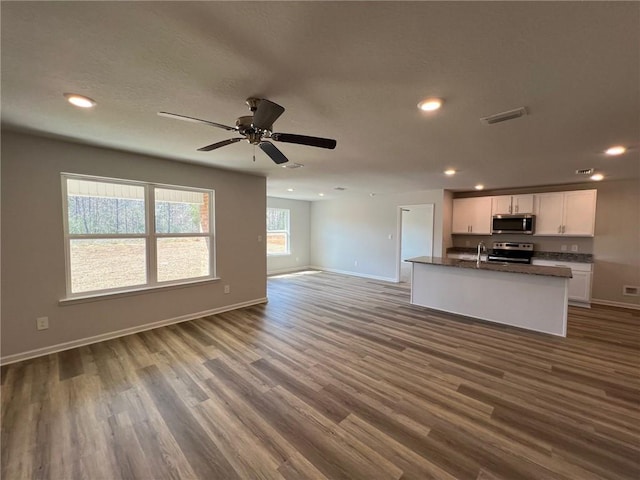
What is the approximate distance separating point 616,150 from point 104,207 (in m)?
6.17

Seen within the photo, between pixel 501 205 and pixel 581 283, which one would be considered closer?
pixel 581 283

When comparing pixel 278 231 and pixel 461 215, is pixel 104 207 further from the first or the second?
pixel 461 215

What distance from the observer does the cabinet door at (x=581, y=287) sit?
486 cm

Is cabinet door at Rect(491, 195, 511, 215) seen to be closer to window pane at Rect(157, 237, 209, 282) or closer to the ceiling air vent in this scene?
the ceiling air vent

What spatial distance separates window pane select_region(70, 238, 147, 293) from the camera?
10.6ft

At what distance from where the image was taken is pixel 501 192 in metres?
6.02

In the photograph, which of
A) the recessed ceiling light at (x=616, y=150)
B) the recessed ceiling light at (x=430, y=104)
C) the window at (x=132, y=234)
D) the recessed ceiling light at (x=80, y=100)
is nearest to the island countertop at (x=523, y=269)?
the recessed ceiling light at (x=616, y=150)

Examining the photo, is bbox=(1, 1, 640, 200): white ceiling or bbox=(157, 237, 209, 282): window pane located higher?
bbox=(1, 1, 640, 200): white ceiling

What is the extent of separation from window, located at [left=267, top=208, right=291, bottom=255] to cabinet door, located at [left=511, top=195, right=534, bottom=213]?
230 inches

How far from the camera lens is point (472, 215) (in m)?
6.11

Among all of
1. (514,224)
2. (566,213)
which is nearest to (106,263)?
(514,224)

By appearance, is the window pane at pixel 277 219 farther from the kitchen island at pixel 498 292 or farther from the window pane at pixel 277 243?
the kitchen island at pixel 498 292

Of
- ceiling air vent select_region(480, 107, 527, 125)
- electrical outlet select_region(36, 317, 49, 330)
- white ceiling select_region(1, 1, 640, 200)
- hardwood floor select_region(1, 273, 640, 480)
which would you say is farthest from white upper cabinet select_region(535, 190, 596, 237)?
electrical outlet select_region(36, 317, 49, 330)

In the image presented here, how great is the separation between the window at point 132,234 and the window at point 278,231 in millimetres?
3639
